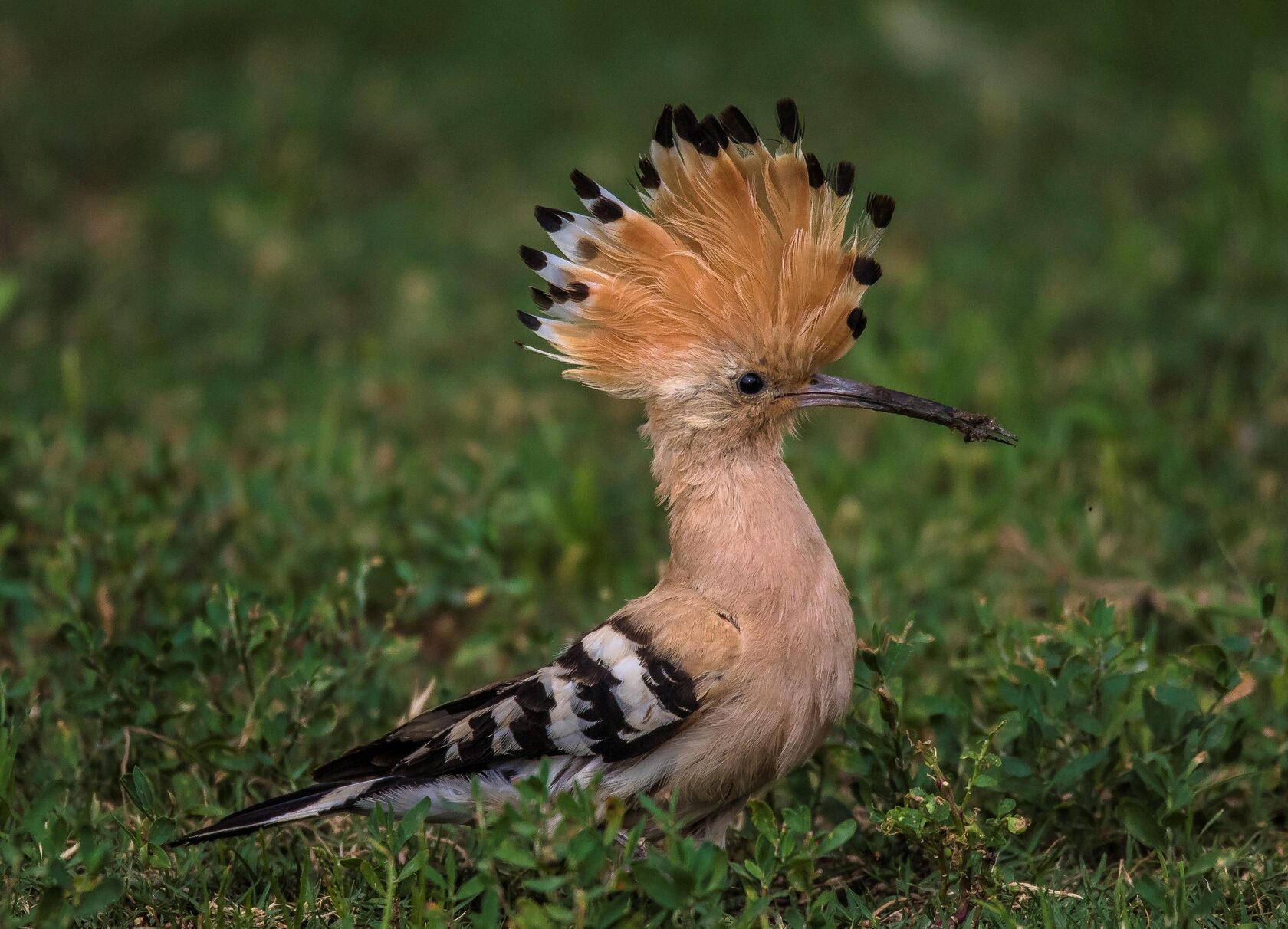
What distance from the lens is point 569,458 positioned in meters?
4.74

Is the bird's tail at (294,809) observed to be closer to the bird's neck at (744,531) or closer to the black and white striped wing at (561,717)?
the black and white striped wing at (561,717)

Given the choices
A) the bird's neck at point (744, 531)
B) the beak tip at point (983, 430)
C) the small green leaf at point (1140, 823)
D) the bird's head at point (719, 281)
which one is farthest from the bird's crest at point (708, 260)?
the small green leaf at point (1140, 823)

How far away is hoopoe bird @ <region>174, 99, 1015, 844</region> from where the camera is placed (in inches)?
106

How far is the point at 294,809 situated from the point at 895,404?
53.8 inches

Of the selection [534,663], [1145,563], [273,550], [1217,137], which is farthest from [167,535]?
[1217,137]

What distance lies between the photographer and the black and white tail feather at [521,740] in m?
2.68

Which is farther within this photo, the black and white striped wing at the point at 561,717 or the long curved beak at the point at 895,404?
the long curved beak at the point at 895,404

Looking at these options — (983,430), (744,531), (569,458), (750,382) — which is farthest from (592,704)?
(569,458)

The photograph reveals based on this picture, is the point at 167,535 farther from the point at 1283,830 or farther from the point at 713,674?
the point at 1283,830

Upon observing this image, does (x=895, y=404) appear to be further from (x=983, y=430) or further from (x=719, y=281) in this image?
(x=719, y=281)

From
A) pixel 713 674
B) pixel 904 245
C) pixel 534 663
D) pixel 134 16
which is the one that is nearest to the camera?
pixel 713 674

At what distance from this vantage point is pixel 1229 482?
437 centimetres

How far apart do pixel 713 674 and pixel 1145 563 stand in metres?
1.83

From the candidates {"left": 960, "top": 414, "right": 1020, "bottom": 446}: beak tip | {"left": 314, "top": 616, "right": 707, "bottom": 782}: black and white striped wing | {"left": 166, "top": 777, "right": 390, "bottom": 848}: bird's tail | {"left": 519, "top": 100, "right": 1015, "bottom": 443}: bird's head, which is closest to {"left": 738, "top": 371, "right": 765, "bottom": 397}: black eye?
{"left": 519, "top": 100, "right": 1015, "bottom": 443}: bird's head
